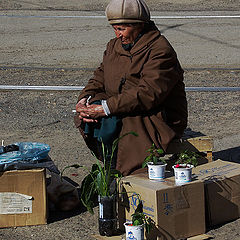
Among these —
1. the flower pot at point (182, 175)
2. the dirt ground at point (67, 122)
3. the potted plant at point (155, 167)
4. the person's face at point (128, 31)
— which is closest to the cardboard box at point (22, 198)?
the dirt ground at point (67, 122)

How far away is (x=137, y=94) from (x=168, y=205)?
36.7 inches

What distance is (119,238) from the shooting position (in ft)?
13.5

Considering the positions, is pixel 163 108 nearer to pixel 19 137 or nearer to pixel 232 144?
pixel 232 144

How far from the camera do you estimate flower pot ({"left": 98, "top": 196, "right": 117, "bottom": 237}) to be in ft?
13.6

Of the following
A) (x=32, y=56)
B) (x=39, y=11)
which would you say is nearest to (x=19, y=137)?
(x=32, y=56)

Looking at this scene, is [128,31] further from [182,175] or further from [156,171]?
[182,175]

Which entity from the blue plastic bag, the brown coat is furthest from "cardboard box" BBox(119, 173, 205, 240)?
the blue plastic bag

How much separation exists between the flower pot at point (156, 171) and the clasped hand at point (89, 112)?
675mm

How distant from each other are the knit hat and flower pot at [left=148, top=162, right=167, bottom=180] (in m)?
1.16

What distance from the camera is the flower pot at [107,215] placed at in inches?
163

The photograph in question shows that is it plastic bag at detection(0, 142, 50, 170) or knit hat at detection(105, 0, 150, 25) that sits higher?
knit hat at detection(105, 0, 150, 25)

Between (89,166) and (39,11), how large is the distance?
434 inches

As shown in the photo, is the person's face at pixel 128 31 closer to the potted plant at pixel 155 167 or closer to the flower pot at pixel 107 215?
the potted plant at pixel 155 167

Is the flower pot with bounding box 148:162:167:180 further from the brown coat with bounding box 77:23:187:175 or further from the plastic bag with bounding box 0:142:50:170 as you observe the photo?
the plastic bag with bounding box 0:142:50:170
